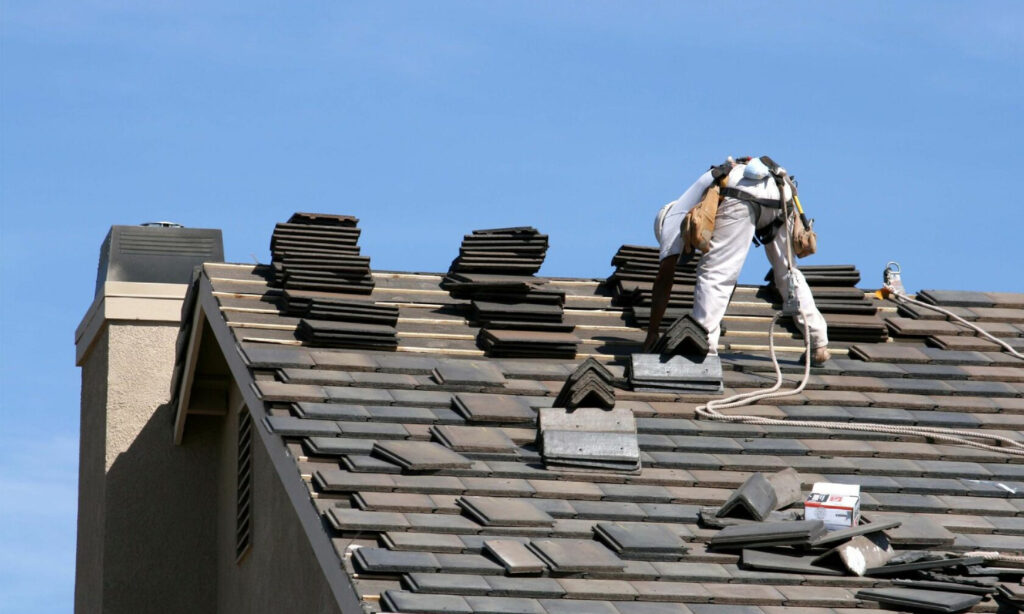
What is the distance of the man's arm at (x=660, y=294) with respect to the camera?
10.4 metres

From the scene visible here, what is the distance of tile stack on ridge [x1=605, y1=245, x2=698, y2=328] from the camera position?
437 inches

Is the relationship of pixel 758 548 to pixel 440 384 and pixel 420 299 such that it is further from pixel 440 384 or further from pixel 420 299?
pixel 420 299

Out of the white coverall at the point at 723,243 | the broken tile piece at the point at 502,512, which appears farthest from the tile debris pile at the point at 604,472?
the white coverall at the point at 723,243

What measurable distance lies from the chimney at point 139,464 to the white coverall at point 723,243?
3.94 m

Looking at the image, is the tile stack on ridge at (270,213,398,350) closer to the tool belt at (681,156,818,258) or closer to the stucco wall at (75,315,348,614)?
the stucco wall at (75,315,348,614)

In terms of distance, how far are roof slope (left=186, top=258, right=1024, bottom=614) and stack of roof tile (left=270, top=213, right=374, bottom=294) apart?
21 centimetres

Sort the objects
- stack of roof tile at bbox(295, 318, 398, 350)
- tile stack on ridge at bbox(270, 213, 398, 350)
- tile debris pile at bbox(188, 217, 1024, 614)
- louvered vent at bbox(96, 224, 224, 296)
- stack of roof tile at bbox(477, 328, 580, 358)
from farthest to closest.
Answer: louvered vent at bbox(96, 224, 224, 296), stack of roof tile at bbox(477, 328, 580, 358), tile stack on ridge at bbox(270, 213, 398, 350), stack of roof tile at bbox(295, 318, 398, 350), tile debris pile at bbox(188, 217, 1024, 614)

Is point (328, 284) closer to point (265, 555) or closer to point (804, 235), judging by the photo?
point (265, 555)

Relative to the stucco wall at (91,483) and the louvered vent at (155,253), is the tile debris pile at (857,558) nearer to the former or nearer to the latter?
the stucco wall at (91,483)

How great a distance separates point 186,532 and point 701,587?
5721 mm

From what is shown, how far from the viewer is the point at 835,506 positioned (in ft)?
25.1

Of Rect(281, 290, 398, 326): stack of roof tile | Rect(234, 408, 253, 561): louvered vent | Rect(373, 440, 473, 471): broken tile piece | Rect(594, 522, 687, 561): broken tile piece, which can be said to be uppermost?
Rect(281, 290, 398, 326): stack of roof tile

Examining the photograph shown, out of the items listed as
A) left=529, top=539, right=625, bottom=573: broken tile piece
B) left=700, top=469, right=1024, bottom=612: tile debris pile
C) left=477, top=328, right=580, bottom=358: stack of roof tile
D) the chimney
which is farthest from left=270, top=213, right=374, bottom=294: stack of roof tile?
left=700, top=469, right=1024, bottom=612: tile debris pile

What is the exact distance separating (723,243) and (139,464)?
4688 mm
